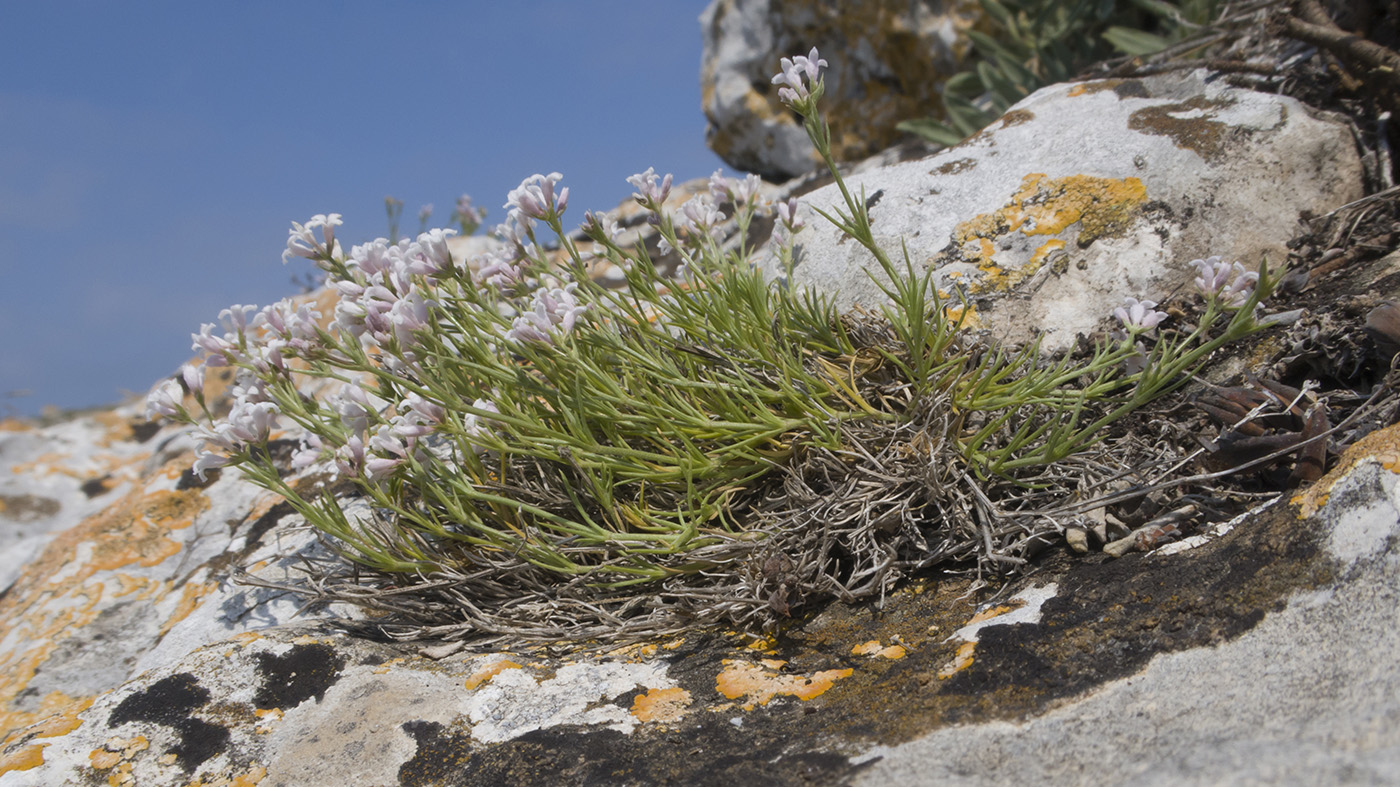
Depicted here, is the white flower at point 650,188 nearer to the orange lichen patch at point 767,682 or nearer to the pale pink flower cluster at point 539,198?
the pale pink flower cluster at point 539,198

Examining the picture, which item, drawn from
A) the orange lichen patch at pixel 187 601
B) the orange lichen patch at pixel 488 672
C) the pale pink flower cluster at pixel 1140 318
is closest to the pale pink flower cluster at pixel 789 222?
the pale pink flower cluster at pixel 1140 318

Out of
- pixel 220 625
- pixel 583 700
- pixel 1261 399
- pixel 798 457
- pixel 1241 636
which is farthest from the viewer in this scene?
pixel 220 625

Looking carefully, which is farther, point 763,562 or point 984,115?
point 984,115

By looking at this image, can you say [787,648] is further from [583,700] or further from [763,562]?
[583,700]

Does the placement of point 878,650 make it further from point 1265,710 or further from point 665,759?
point 1265,710

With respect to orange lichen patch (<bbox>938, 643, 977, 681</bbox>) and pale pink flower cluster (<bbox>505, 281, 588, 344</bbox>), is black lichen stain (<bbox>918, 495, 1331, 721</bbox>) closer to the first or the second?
orange lichen patch (<bbox>938, 643, 977, 681</bbox>)

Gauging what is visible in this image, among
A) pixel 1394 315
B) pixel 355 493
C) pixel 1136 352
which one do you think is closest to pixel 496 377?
pixel 355 493
